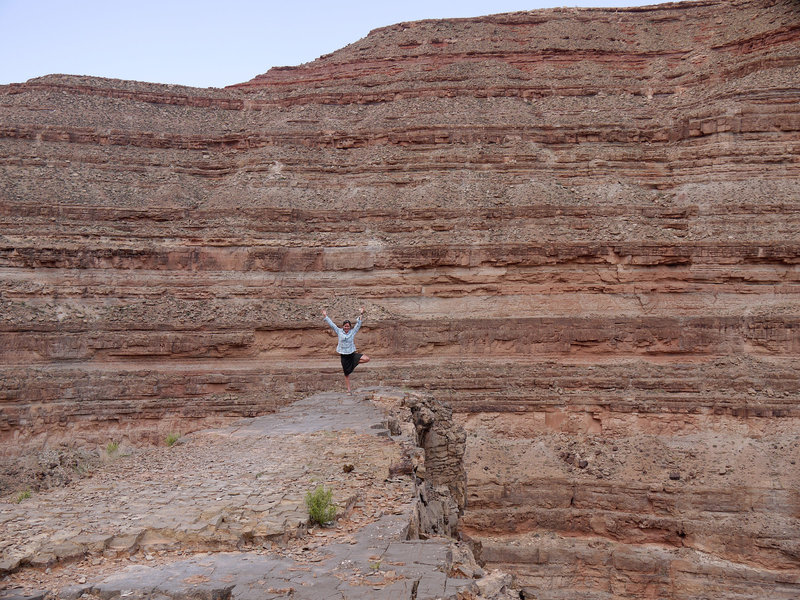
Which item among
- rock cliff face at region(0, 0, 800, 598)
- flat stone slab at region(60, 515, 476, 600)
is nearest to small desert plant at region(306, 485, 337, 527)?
flat stone slab at region(60, 515, 476, 600)

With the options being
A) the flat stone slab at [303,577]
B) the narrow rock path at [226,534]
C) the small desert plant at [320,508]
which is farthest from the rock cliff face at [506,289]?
Answer: the flat stone slab at [303,577]

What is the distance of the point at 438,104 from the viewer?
3472cm

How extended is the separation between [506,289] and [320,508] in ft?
59.1

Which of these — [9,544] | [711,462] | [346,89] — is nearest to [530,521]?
[711,462]

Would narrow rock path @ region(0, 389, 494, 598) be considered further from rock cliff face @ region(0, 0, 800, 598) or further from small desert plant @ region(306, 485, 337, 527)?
rock cliff face @ region(0, 0, 800, 598)

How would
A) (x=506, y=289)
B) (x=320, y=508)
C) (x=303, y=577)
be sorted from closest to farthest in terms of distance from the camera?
(x=303, y=577) → (x=320, y=508) → (x=506, y=289)

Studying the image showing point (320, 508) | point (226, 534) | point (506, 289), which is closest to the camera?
point (226, 534)

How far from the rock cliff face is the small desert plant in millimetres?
12200

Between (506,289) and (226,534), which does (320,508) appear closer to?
(226,534)

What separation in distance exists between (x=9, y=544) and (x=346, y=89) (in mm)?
31806

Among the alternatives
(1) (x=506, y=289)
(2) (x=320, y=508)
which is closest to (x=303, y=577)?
(2) (x=320, y=508)

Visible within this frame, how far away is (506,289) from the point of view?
25.5m

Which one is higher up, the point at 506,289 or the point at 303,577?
the point at 303,577

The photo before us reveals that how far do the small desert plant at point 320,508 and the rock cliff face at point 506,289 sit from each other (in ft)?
40.0
